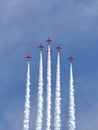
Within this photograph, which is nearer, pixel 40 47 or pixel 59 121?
pixel 59 121

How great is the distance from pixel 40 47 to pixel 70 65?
1391 cm

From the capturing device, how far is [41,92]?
104 metres

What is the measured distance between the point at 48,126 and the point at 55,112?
6490mm

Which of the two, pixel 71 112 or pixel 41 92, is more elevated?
pixel 41 92

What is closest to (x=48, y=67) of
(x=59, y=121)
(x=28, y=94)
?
(x=28, y=94)

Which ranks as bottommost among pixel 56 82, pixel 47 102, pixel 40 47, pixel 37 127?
pixel 37 127

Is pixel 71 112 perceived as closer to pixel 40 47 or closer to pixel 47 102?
pixel 47 102

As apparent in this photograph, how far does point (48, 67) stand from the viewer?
347 feet

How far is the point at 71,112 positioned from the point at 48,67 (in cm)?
1927

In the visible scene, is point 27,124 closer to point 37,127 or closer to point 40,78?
point 37,127

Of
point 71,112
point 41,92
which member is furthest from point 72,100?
point 41,92

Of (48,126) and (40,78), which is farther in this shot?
(40,78)

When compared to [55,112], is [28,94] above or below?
above

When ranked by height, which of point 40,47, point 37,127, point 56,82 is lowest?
point 37,127
